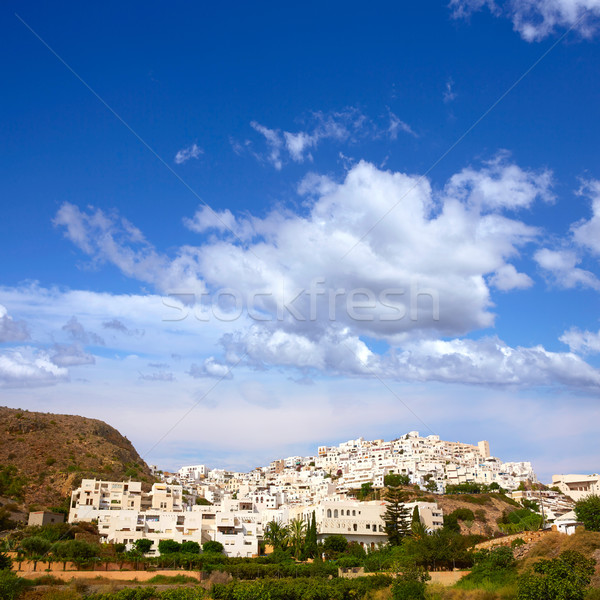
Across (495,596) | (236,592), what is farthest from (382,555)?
(495,596)

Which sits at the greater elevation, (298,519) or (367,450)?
(367,450)

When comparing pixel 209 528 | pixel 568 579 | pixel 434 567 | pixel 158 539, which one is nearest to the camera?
pixel 568 579

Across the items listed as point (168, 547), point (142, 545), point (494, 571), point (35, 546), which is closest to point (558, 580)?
point (494, 571)

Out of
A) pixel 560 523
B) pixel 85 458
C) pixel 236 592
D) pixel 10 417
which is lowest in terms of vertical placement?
pixel 236 592

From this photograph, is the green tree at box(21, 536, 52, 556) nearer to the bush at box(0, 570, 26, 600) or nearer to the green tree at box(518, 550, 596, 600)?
the bush at box(0, 570, 26, 600)

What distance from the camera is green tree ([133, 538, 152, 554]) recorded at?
176 feet

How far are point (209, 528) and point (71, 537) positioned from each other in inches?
541

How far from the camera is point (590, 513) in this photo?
37812 mm

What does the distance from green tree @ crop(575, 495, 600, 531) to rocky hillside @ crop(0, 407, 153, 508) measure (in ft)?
185

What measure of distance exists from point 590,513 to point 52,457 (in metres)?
68.5

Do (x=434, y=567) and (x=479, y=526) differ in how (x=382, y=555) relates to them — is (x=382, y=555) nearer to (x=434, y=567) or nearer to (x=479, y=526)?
(x=434, y=567)

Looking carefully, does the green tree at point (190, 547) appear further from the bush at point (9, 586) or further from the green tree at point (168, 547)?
the bush at point (9, 586)

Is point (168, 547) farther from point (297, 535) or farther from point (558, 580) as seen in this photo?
point (558, 580)

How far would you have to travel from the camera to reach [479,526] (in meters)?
77.3
